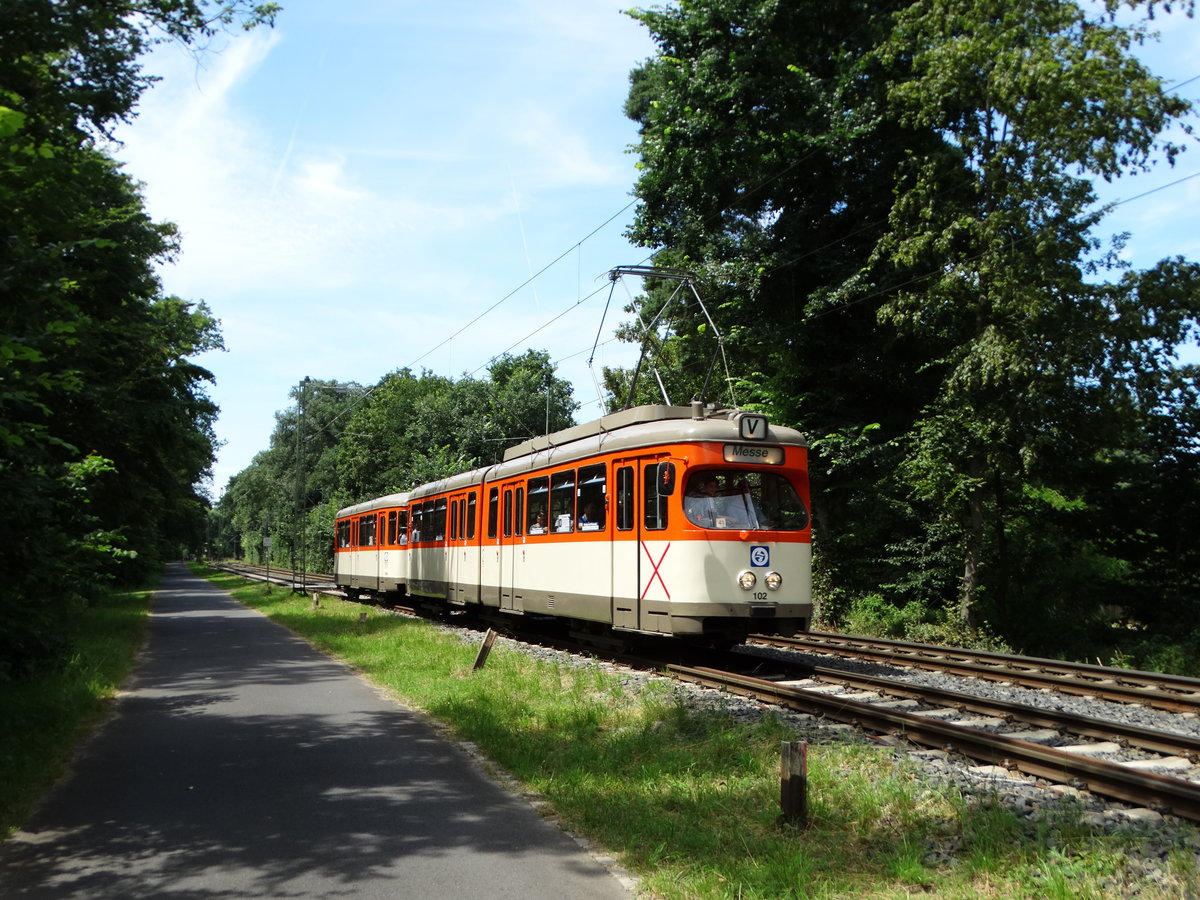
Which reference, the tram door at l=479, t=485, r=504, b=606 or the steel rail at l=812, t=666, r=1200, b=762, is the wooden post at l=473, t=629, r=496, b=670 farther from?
the steel rail at l=812, t=666, r=1200, b=762

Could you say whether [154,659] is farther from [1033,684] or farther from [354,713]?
[1033,684]

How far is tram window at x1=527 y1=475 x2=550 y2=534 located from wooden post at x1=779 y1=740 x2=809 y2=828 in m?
9.68

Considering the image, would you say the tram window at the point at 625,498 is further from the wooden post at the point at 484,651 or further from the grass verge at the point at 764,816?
the grass verge at the point at 764,816

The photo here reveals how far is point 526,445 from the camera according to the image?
58.3 ft

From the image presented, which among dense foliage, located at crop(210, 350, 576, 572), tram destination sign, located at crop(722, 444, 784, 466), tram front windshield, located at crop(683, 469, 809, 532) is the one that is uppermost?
dense foliage, located at crop(210, 350, 576, 572)

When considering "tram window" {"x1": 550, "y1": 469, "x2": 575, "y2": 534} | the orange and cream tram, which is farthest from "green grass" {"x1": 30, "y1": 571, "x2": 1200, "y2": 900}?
"tram window" {"x1": 550, "y1": 469, "x2": 575, "y2": 534}

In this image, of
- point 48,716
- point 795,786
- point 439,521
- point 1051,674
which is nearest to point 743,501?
point 1051,674

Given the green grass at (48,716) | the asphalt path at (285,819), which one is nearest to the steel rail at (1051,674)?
the asphalt path at (285,819)

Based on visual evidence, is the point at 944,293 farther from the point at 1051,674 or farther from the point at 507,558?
the point at 507,558

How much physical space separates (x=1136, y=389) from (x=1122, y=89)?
4.73 metres

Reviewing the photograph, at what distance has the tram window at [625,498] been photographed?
13.0 metres

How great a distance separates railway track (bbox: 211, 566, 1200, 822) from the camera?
22.5 feet

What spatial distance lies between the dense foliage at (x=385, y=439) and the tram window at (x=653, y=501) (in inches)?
666

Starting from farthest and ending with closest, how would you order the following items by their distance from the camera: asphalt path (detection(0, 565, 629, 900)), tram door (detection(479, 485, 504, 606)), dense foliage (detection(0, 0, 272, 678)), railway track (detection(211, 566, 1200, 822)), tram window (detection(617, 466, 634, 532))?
tram door (detection(479, 485, 504, 606))
tram window (detection(617, 466, 634, 532))
railway track (detection(211, 566, 1200, 822))
dense foliage (detection(0, 0, 272, 678))
asphalt path (detection(0, 565, 629, 900))
